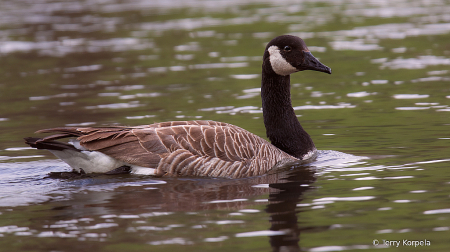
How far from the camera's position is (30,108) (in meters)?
16.8

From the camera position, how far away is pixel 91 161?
32.4ft

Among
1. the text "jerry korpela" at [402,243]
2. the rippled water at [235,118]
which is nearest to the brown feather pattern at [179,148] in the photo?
the rippled water at [235,118]

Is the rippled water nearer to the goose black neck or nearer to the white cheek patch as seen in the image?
the goose black neck

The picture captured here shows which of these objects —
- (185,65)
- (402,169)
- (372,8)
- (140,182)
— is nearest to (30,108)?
(185,65)

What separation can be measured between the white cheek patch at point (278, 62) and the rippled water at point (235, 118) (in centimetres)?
174

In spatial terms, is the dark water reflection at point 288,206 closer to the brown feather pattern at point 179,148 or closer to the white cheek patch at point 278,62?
the brown feather pattern at point 179,148

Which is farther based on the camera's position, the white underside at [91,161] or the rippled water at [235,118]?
the white underside at [91,161]

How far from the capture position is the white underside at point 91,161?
9.76m

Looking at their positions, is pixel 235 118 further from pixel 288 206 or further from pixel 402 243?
pixel 402 243

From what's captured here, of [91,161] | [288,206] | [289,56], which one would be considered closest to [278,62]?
[289,56]

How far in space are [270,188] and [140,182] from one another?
6.87 ft

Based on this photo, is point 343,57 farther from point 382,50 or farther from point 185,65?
point 185,65

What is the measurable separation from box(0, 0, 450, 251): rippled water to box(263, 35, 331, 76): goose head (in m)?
1.71

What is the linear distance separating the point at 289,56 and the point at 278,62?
0.24m
